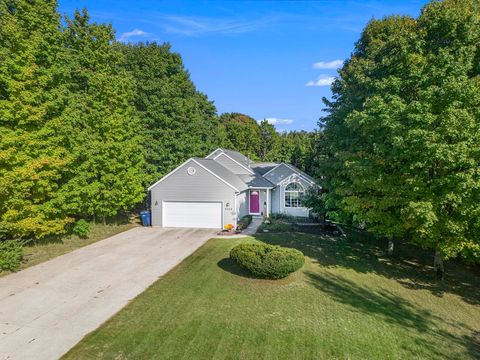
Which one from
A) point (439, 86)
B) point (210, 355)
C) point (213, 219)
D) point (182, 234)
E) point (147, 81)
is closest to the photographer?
point (210, 355)

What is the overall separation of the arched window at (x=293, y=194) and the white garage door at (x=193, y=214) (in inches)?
291

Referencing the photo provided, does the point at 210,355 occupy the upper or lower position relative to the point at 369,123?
lower

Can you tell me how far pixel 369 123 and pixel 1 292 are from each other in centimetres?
1569

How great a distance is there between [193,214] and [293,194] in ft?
30.1

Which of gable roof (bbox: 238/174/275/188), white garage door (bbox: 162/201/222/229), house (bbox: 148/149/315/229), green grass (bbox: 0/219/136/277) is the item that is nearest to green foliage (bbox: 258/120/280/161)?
gable roof (bbox: 238/174/275/188)

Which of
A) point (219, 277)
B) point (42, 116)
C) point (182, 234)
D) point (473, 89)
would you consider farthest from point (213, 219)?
point (473, 89)

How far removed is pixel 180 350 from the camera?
7762mm

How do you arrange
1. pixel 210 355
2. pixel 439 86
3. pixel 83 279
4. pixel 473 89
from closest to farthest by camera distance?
pixel 210 355 → pixel 473 89 → pixel 439 86 → pixel 83 279

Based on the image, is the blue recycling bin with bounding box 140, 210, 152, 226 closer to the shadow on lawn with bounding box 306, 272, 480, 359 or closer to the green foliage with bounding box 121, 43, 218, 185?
the green foliage with bounding box 121, 43, 218, 185

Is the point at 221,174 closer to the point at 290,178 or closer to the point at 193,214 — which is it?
the point at 193,214

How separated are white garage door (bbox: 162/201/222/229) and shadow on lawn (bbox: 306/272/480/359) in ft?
33.5

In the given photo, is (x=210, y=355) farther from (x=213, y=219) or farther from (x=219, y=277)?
(x=213, y=219)

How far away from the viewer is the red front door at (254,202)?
26422 mm

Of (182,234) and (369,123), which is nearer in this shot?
(369,123)
